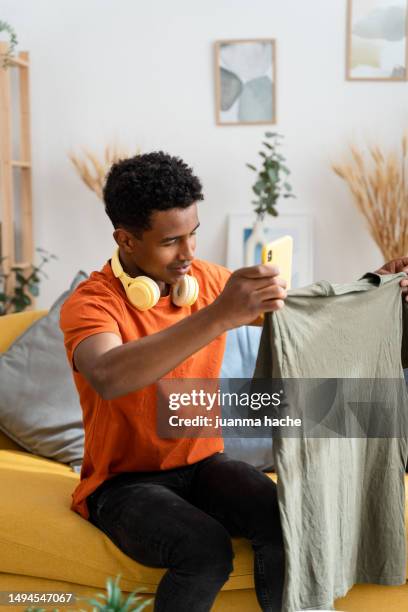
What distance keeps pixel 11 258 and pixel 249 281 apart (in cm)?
272

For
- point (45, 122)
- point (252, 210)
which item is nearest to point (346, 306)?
point (252, 210)

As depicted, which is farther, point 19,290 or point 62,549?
point 19,290

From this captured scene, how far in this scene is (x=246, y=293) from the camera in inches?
61.3

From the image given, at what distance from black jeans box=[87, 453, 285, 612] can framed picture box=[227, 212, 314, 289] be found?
214cm

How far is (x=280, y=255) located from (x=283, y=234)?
243 cm

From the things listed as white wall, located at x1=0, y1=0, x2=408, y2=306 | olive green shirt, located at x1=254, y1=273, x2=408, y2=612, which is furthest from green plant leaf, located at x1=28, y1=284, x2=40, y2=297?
olive green shirt, located at x1=254, y1=273, x2=408, y2=612

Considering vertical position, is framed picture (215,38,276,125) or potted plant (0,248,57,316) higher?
framed picture (215,38,276,125)

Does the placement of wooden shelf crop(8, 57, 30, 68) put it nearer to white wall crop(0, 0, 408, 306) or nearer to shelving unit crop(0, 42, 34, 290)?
shelving unit crop(0, 42, 34, 290)

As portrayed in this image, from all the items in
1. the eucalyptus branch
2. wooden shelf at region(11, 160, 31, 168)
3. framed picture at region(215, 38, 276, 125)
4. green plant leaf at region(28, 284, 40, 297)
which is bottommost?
green plant leaf at region(28, 284, 40, 297)

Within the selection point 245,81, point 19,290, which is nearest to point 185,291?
point 19,290

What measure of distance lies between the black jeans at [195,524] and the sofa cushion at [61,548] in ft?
0.14

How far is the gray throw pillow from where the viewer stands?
2.48 meters

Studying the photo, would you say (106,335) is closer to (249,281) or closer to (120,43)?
(249,281)

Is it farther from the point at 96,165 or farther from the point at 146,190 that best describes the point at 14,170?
the point at 146,190
